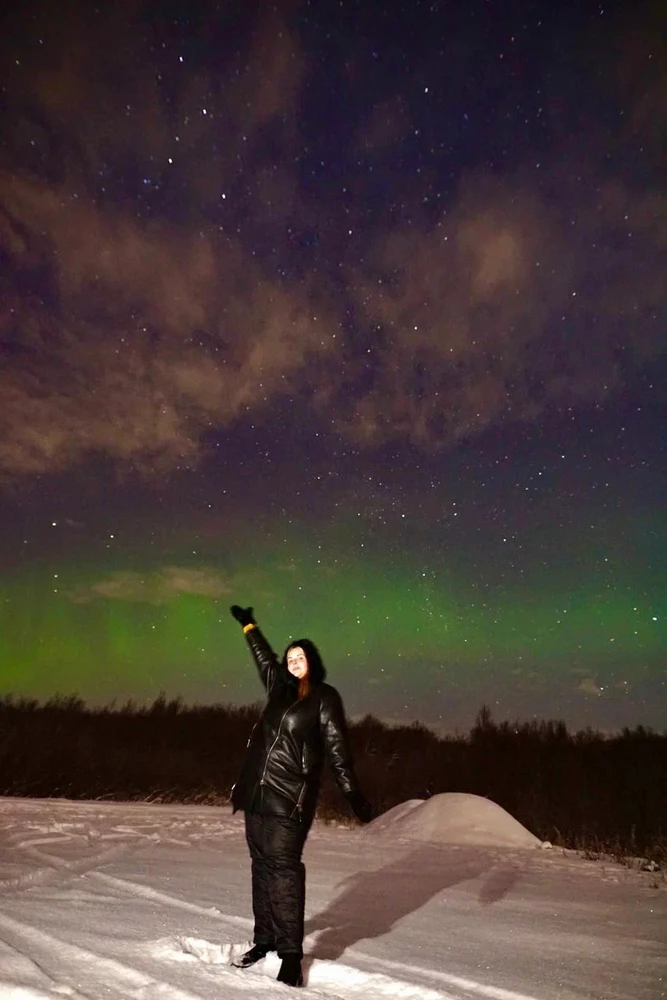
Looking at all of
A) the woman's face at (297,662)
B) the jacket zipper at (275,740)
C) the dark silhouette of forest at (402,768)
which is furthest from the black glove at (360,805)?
the dark silhouette of forest at (402,768)

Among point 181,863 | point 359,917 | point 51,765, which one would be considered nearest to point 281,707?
point 359,917

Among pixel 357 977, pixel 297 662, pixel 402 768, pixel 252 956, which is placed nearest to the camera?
pixel 357 977

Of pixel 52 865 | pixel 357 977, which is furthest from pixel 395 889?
A: pixel 357 977

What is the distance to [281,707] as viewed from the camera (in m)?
4.40

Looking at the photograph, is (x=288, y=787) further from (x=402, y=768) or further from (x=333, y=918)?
(x=402, y=768)

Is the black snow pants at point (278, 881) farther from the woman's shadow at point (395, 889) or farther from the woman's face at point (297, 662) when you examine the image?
the woman's face at point (297, 662)

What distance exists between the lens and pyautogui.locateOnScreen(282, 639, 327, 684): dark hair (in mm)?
4527

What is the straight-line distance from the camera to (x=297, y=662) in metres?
4.50

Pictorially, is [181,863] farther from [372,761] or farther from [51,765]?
[372,761]

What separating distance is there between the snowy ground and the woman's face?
149cm

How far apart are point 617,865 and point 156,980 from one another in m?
6.93

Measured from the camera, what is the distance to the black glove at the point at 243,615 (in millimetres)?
5055

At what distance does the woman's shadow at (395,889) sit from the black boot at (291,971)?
18.6 inches

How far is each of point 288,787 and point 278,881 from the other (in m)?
0.46
